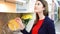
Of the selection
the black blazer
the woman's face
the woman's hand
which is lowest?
the black blazer

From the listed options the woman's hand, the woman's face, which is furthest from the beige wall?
the woman's face

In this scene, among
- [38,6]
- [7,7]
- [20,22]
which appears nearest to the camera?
[7,7]

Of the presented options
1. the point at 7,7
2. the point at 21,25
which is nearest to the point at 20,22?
the point at 21,25

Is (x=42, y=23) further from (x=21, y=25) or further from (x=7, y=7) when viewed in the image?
(x=7, y=7)

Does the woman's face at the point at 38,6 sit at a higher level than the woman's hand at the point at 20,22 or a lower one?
higher

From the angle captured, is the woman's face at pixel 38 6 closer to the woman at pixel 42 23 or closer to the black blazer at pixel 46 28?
the woman at pixel 42 23

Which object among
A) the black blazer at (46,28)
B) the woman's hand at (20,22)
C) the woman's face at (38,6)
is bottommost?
the black blazer at (46,28)

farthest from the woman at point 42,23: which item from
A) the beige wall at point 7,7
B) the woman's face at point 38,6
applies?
the beige wall at point 7,7

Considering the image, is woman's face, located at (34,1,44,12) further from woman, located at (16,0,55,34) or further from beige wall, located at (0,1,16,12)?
beige wall, located at (0,1,16,12)

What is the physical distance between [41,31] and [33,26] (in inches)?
3.6

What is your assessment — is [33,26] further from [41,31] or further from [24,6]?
[24,6]

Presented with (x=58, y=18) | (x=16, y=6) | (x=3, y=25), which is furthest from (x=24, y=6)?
(x=58, y=18)

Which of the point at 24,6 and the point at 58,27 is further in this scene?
the point at 58,27

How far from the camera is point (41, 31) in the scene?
113cm
